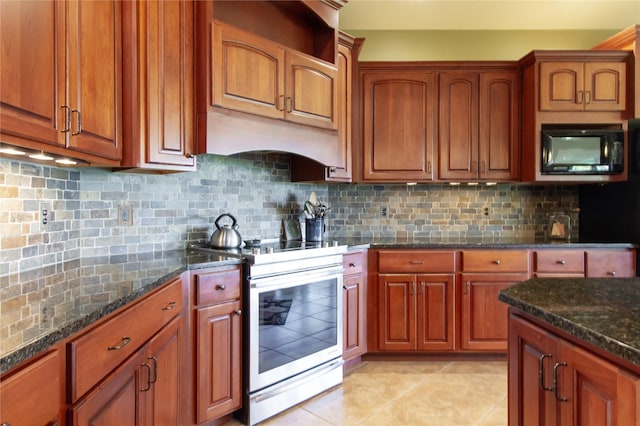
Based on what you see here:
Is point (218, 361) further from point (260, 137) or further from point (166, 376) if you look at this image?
point (260, 137)

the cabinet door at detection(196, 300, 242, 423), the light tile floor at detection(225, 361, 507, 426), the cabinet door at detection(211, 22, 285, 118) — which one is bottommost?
the light tile floor at detection(225, 361, 507, 426)

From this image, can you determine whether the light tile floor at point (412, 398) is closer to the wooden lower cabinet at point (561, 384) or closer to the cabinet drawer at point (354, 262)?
the cabinet drawer at point (354, 262)

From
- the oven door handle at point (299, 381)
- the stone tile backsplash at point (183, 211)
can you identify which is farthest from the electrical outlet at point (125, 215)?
the oven door handle at point (299, 381)

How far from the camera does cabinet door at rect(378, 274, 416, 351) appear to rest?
9.46 ft

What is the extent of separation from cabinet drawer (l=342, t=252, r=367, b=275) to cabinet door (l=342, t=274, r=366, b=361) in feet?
0.14

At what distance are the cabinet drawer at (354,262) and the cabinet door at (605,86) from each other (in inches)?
84.2

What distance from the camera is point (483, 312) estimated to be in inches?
114

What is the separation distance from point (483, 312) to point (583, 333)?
2.07 m

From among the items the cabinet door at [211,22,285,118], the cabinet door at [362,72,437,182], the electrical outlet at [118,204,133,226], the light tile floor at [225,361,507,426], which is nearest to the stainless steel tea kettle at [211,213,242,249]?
the electrical outlet at [118,204,133,226]

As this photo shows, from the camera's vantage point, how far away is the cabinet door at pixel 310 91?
97.1 inches

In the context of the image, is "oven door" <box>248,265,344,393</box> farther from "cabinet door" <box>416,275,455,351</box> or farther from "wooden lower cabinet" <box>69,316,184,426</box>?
"cabinet door" <box>416,275,455,351</box>

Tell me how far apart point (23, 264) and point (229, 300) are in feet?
2.94

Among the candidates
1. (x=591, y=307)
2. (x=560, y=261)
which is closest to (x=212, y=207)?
(x=591, y=307)

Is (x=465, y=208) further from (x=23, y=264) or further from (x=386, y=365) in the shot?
(x=23, y=264)
